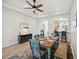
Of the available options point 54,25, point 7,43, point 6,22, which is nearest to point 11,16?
point 6,22

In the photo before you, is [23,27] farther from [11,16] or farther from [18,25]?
[11,16]

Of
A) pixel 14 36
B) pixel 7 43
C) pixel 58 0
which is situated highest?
pixel 58 0

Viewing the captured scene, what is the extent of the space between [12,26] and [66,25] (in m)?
5.01

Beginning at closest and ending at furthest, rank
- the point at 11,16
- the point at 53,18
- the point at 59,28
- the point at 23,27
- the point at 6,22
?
the point at 6,22, the point at 11,16, the point at 23,27, the point at 59,28, the point at 53,18

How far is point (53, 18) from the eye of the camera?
7.95 m

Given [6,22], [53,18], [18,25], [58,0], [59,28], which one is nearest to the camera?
[58,0]

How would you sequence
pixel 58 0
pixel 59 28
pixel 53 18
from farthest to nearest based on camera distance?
pixel 53 18
pixel 59 28
pixel 58 0

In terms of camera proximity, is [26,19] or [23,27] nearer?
[23,27]

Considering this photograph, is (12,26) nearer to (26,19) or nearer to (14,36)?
(14,36)

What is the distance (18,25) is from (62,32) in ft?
13.9

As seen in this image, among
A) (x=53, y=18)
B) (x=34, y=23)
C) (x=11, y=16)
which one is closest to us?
(x=11, y=16)

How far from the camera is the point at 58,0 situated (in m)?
3.93

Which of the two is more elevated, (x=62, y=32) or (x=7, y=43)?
(x=62, y=32)

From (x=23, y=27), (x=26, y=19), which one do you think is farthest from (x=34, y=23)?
(x=23, y=27)
